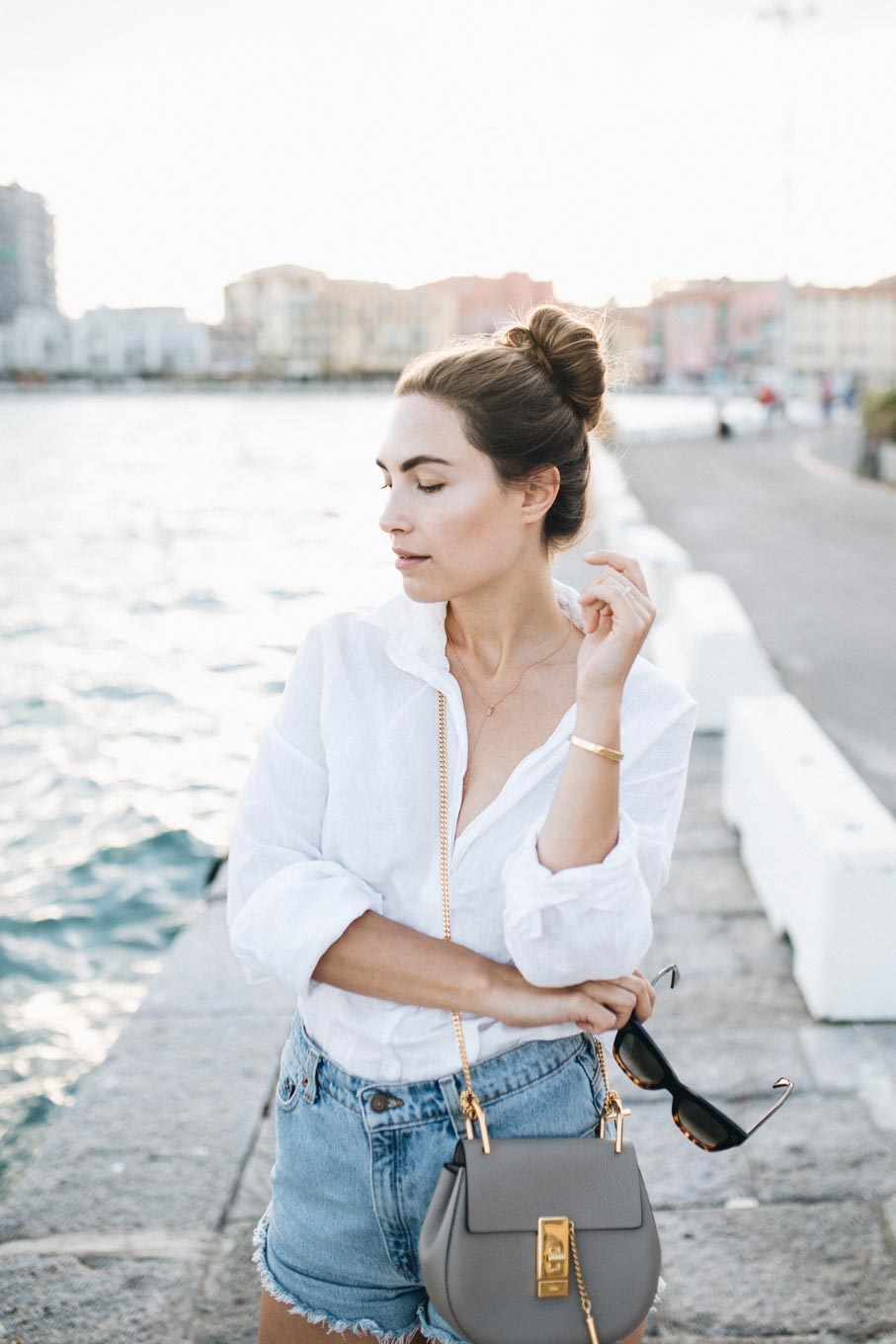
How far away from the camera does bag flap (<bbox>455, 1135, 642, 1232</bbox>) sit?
144 centimetres

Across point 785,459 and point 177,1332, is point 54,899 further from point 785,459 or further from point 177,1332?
point 785,459

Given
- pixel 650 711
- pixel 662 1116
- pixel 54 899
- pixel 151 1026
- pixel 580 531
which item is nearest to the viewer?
pixel 650 711

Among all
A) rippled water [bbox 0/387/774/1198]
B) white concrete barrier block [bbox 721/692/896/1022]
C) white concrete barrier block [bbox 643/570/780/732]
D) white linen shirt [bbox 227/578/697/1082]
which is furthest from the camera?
white concrete barrier block [bbox 643/570/780/732]

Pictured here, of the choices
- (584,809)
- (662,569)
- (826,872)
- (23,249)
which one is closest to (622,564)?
(584,809)

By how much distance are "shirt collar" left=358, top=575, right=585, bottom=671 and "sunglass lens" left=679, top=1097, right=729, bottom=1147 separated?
0.65m

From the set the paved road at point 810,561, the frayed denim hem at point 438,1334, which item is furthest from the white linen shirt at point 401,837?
the paved road at point 810,561

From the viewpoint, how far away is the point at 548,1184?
146cm

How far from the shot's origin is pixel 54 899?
22.4 ft

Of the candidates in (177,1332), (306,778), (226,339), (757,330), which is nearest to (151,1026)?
(177,1332)

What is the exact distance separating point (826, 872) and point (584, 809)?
2.19 m

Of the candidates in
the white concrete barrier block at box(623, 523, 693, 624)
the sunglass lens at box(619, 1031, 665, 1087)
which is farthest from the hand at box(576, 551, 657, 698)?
the white concrete barrier block at box(623, 523, 693, 624)

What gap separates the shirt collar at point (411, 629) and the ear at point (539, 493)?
0.48ft

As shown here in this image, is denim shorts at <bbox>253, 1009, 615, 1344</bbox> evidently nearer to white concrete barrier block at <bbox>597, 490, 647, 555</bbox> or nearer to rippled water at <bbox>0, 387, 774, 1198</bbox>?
rippled water at <bbox>0, 387, 774, 1198</bbox>

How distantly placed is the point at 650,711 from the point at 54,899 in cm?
587
